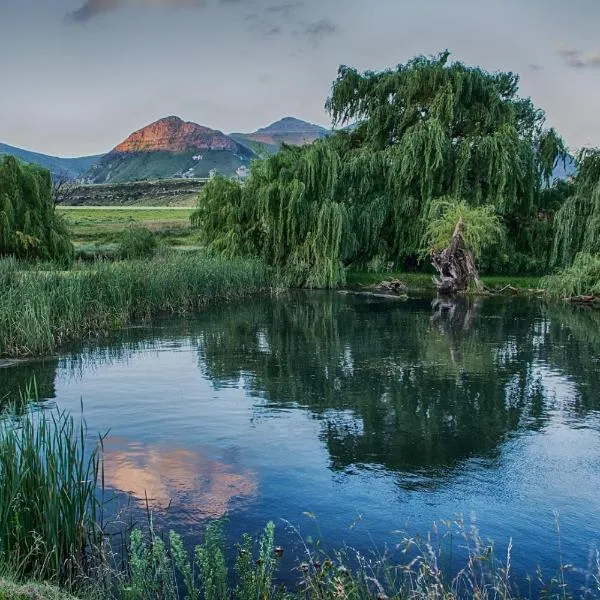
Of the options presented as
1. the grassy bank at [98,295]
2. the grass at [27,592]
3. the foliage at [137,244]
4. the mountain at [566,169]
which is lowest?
the grass at [27,592]

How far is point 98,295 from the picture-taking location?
19484mm

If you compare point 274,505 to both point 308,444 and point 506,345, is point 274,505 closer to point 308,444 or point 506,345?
point 308,444

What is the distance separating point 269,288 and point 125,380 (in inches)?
669

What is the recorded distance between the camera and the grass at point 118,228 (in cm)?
4803

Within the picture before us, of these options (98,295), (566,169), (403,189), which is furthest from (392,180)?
(98,295)

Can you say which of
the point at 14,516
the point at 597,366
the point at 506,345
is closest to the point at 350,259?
the point at 506,345

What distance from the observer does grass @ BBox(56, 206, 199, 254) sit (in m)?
48.0

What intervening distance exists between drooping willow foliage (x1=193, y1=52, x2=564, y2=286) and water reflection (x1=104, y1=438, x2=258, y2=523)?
21479mm

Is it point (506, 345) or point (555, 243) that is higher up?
point (555, 243)

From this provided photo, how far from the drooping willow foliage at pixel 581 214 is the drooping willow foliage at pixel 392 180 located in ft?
10.2

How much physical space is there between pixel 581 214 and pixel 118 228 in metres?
39.5

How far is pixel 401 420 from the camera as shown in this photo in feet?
36.3

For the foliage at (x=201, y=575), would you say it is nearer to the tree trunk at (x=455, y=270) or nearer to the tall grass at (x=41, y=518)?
the tall grass at (x=41, y=518)

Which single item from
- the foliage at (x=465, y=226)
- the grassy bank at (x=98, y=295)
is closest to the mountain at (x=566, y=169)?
the foliage at (x=465, y=226)
